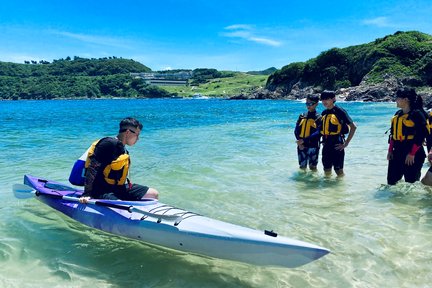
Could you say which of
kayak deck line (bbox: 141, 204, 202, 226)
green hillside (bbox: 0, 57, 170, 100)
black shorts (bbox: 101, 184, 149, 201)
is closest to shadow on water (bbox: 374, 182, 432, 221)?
kayak deck line (bbox: 141, 204, 202, 226)

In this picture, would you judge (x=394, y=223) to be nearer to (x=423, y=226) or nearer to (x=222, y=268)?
(x=423, y=226)

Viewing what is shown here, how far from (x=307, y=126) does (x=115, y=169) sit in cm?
453

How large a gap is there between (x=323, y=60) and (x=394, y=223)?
95024 mm

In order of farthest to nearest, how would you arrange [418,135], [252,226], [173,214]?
[418,135], [252,226], [173,214]

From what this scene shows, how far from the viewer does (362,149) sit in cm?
1338

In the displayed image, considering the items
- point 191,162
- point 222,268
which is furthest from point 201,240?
point 191,162

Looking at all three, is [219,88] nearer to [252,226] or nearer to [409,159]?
[409,159]

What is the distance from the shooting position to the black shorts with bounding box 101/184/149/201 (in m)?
5.17

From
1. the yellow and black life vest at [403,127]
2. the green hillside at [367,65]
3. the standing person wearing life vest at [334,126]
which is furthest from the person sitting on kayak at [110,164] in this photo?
the green hillside at [367,65]

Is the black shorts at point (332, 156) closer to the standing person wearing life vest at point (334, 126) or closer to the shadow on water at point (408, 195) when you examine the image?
the standing person wearing life vest at point (334, 126)

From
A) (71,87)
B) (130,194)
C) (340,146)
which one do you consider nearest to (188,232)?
(130,194)

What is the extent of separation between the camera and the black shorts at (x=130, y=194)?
17.0 feet

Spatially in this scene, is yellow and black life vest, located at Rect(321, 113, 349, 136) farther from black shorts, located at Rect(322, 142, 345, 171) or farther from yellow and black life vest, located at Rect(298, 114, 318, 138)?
yellow and black life vest, located at Rect(298, 114, 318, 138)

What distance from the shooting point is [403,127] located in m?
6.20
